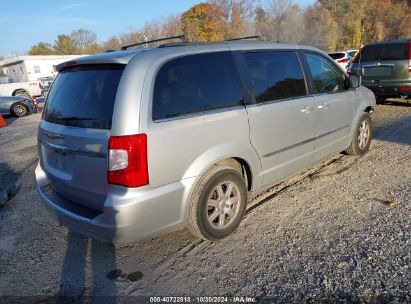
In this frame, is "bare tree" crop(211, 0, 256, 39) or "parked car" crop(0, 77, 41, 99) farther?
"bare tree" crop(211, 0, 256, 39)

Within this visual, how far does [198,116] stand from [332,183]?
2437 millimetres

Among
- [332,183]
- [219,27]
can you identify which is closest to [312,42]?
[219,27]

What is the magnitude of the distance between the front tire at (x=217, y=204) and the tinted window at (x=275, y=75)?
891mm

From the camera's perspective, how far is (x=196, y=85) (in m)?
2.96

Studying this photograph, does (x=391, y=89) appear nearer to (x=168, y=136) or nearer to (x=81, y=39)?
(x=168, y=136)

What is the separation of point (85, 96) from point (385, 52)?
321 inches

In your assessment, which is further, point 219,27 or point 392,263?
point 219,27

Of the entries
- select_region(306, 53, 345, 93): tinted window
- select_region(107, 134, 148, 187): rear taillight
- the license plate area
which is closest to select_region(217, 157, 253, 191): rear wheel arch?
select_region(107, 134, 148, 187): rear taillight

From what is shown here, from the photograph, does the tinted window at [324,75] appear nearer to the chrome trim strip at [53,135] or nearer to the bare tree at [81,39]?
the chrome trim strip at [53,135]

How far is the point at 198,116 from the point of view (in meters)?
2.91

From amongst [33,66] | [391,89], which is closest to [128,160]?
[391,89]

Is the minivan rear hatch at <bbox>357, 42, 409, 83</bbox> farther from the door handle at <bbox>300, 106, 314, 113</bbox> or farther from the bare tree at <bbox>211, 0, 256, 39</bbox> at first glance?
the bare tree at <bbox>211, 0, 256, 39</bbox>

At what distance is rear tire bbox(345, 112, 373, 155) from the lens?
17.0ft

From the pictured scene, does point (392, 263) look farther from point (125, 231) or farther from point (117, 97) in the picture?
point (117, 97)
